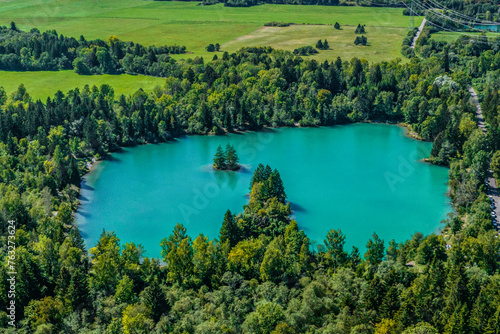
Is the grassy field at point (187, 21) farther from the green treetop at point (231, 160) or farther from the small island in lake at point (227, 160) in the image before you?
the green treetop at point (231, 160)

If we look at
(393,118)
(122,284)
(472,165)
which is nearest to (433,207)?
(472,165)

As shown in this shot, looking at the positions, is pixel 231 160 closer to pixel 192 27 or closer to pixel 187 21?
pixel 192 27

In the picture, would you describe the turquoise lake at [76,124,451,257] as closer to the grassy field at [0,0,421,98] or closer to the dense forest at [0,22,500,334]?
the dense forest at [0,22,500,334]

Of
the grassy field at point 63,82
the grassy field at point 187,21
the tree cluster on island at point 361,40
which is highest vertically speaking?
the grassy field at point 187,21

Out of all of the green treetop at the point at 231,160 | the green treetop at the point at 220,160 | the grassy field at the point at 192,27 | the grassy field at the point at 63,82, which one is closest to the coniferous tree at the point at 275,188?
the green treetop at the point at 231,160

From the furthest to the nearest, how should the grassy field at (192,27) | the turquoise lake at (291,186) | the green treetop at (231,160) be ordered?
the grassy field at (192,27) → the green treetop at (231,160) → the turquoise lake at (291,186)

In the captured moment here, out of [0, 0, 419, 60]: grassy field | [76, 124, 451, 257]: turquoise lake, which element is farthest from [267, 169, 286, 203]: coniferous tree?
[0, 0, 419, 60]: grassy field
